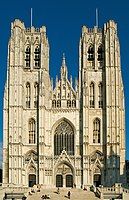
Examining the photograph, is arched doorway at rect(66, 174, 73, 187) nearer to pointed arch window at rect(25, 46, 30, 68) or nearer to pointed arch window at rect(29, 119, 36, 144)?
pointed arch window at rect(29, 119, 36, 144)

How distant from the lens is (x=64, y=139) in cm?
9762

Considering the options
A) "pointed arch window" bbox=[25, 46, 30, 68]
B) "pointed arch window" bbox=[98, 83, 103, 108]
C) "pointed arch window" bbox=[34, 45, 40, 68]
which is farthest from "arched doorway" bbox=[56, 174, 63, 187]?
"pointed arch window" bbox=[25, 46, 30, 68]

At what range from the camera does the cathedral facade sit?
94.9m

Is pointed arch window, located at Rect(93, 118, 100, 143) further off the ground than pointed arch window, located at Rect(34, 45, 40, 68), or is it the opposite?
pointed arch window, located at Rect(34, 45, 40, 68)

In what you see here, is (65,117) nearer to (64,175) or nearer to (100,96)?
(100,96)

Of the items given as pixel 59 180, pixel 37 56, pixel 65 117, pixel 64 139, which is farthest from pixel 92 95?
pixel 59 180

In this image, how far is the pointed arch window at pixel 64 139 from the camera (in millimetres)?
97438

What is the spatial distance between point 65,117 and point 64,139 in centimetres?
352

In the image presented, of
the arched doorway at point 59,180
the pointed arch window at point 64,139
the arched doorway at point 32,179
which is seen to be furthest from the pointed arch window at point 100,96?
the arched doorway at point 32,179

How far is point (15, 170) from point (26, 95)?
12.7 meters

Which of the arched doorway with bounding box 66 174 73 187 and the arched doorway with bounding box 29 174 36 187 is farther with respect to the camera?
the arched doorway with bounding box 66 174 73 187

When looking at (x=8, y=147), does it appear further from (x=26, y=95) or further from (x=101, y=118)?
(x=101, y=118)

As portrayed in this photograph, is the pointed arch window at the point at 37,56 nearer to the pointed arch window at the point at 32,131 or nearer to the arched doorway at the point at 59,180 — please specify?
the pointed arch window at the point at 32,131

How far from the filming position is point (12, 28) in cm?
10081
